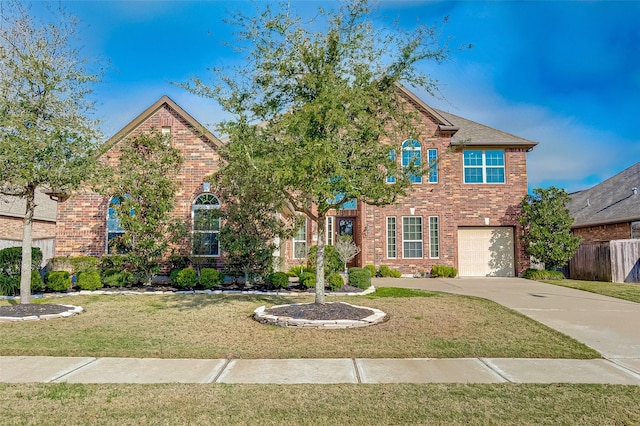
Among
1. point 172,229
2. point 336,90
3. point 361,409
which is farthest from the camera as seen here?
point 172,229

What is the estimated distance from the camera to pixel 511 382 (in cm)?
479

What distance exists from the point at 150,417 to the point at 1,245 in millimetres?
17349

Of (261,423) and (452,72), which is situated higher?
(452,72)

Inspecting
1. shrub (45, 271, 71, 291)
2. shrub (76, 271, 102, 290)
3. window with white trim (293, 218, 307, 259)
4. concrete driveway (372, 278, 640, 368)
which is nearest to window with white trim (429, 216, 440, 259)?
concrete driveway (372, 278, 640, 368)

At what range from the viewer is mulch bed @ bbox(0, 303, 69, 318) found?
854cm

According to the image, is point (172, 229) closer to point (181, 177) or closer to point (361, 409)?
point (181, 177)

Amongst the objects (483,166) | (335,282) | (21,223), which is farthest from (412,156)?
(21,223)

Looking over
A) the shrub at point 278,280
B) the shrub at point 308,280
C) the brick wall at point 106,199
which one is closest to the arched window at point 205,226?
the brick wall at point 106,199

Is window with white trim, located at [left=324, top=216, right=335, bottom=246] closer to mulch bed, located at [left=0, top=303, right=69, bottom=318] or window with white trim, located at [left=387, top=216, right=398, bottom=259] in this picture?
window with white trim, located at [left=387, top=216, right=398, bottom=259]

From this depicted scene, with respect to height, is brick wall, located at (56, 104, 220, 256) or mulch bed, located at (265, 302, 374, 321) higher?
brick wall, located at (56, 104, 220, 256)

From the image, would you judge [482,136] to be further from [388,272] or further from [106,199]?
[106,199]

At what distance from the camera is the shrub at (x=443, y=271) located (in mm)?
18859

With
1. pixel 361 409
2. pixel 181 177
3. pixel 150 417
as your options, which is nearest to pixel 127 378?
pixel 150 417

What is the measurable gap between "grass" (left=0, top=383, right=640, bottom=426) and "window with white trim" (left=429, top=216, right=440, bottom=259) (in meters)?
14.7
